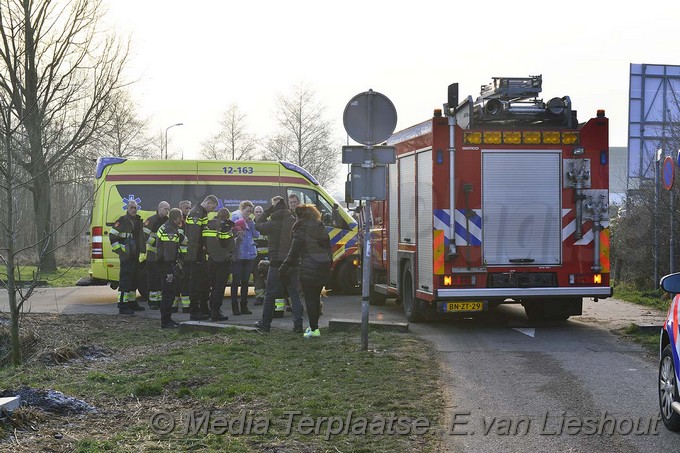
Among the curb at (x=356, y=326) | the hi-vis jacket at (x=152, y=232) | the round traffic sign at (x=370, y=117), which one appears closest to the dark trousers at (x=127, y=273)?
the hi-vis jacket at (x=152, y=232)

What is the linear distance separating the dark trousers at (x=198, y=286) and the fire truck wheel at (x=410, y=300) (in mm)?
3075

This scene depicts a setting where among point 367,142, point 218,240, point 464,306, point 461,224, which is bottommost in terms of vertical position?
point 464,306

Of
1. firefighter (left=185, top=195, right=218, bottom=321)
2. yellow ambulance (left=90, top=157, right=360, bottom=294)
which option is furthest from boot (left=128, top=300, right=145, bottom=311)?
firefighter (left=185, top=195, right=218, bottom=321)

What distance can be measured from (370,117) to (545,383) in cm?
365

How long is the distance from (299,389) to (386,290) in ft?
25.4

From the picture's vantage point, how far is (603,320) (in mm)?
14211

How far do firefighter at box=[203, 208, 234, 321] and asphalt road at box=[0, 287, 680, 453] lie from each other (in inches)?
22.5

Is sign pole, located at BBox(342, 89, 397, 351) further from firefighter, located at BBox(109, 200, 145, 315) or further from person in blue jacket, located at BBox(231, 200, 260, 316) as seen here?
firefighter, located at BBox(109, 200, 145, 315)

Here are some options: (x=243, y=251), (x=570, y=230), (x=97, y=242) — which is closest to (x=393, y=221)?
(x=243, y=251)

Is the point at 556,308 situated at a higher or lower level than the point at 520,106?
lower

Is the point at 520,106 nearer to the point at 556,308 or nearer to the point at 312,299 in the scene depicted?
the point at 556,308

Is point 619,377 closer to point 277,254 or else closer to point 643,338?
point 643,338

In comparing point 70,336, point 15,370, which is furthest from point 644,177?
point 15,370

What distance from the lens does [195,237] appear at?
13.5 m
